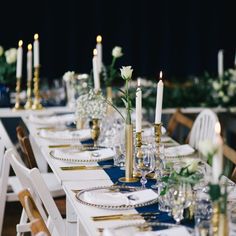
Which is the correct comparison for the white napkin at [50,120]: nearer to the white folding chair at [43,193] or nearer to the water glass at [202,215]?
the white folding chair at [43,193]

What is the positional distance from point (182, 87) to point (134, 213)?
3.30 metres

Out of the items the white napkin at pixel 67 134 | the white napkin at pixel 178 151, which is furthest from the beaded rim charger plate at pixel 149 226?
the white napkin at pixel 67 134

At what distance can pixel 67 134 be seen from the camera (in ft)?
14.3

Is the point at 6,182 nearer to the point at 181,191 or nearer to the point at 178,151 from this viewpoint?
the point at 178,151

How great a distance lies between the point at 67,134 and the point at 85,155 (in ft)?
2.05

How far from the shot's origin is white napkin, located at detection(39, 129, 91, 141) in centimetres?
425

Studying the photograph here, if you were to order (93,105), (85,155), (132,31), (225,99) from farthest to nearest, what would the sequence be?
(132,31) < (225,99) < (93,105) < (85,155)

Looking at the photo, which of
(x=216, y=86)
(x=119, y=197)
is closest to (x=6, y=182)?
(x=119, y=197)

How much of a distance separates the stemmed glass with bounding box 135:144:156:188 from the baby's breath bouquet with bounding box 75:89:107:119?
85cm

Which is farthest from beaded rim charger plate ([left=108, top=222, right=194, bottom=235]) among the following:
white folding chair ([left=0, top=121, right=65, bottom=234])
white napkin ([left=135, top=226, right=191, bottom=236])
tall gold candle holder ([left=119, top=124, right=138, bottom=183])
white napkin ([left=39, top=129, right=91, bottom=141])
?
white napkin ([left=39, top=129, right=91, bottom=141])

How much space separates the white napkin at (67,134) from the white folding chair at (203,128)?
0.73 meters

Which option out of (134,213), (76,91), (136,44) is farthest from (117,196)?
(136,44)

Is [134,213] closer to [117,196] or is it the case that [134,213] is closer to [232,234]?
[117,196]

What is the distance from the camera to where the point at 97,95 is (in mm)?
4062
